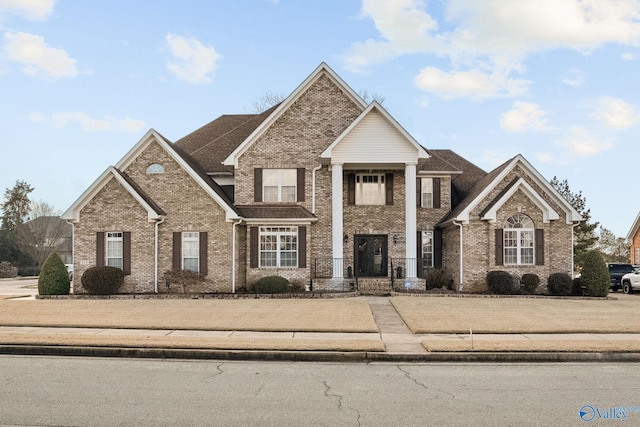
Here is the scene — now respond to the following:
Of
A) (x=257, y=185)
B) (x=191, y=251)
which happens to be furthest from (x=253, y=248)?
(x=257, y=185)

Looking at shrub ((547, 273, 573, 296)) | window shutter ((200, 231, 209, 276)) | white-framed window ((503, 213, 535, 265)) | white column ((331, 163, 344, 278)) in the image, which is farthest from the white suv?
window shutter ((200, 231, 209, 276))

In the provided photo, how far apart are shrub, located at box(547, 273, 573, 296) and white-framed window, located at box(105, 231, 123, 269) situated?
739 inches

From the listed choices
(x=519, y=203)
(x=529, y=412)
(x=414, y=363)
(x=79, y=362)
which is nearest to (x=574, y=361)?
(x=414, y=363)

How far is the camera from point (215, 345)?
41.3ft

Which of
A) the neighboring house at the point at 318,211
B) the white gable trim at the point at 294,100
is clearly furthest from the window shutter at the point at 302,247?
the white gable trim at the point at 294,100

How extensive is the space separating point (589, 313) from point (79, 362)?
50.0ft

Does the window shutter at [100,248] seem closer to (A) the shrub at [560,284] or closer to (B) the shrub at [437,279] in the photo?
(B) the shrub at [437,279]

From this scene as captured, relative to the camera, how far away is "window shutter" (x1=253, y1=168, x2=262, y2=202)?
28328mm

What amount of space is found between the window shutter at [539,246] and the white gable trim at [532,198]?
25.1 inches

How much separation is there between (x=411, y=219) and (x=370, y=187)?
299 centimetres

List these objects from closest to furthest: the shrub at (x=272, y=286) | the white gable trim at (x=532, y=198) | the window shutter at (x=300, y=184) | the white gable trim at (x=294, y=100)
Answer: the shrub at (x=272, y=286), the white gable trim at (x=532, y=198), the white gable trim at (x=294, y=100), the window shutter at (x=300, y=184)

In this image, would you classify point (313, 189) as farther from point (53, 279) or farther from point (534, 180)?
point (53, 279)

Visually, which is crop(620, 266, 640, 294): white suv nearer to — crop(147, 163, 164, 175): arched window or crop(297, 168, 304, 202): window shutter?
crop(297, 168, 304, 202): window shutter

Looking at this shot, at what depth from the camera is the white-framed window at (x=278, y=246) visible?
2738cm
